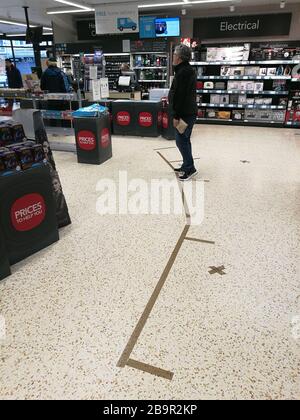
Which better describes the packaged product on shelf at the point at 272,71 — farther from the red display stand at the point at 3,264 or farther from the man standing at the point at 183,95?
the red display stand at the point at 3,264

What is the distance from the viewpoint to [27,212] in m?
2.47

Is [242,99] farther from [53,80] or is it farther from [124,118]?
[53,80]

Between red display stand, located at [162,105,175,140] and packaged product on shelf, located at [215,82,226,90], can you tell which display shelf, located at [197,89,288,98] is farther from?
red display stand, located at [162,105,175,140]

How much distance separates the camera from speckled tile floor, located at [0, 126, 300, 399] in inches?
60.9

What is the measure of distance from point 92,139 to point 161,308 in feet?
11.7

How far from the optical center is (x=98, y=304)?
6.81 ft

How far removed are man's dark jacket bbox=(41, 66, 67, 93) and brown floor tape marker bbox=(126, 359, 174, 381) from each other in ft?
20.6

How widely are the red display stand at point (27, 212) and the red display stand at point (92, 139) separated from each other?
2.43 meters

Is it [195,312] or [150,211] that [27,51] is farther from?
[195,312]

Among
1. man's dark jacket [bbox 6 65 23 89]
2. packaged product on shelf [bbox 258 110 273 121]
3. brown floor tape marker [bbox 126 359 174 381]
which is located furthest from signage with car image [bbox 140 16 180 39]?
brown floor tape marker [bbox 126 359 174 381]

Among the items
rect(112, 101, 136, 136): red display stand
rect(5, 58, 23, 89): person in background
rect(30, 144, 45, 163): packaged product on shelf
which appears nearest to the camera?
rect(30, 144, 45, 163): packaged product on shelf

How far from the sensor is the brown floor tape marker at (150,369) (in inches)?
62.0

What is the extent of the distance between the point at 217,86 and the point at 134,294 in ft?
26.4

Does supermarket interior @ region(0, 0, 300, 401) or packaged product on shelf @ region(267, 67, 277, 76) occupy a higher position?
packaged product on shelf @ region(267, 67, 277, 76)
